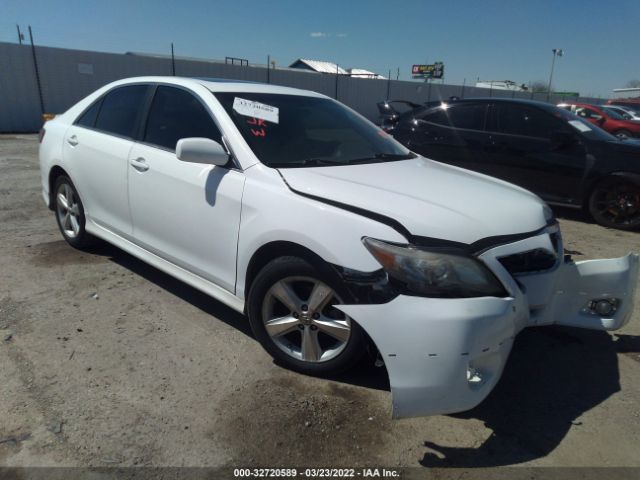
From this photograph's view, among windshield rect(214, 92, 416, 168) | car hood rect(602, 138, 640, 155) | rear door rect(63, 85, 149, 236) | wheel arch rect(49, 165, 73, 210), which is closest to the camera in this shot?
windshield rect(214, 92, 416, 168)

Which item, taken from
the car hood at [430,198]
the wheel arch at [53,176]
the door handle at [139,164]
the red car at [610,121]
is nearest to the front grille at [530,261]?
the car hood at [430,198]

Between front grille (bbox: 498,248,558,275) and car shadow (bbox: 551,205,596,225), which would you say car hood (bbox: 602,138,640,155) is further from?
front grille (bbox: 498,248,558,275)

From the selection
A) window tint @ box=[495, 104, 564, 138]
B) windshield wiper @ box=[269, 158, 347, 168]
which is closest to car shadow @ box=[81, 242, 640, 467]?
windshield wiper @ box=[269, 158, 347, 168]

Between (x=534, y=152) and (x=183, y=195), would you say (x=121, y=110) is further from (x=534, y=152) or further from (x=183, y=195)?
(x=534, y=152)

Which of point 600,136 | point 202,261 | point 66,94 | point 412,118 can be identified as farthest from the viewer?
point 66,94

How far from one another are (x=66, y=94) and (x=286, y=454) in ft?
62.2

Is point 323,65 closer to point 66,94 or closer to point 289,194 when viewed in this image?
point 66,94

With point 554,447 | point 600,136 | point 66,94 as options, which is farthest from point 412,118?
point 66,94

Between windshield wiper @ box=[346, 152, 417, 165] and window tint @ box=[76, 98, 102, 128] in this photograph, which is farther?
window tint @ box=[76, 98, 102, 128]

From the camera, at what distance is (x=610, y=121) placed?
49.7 ft

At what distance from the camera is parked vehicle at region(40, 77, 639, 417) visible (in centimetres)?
211

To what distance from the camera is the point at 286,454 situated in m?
2.16

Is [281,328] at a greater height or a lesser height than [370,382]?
greater

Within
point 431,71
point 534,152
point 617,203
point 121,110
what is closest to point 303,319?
point 121,110
